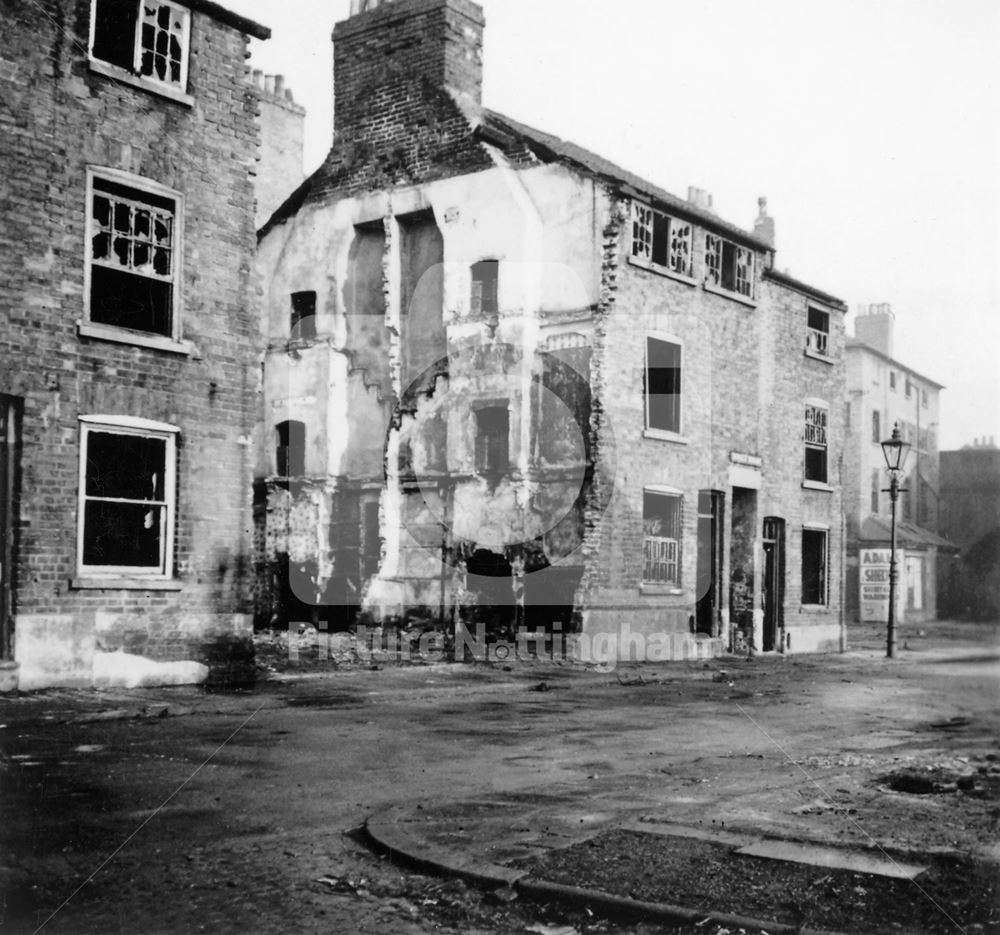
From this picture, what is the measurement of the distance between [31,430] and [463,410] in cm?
1080

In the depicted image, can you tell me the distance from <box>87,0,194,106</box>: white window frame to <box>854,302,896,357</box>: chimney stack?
2557cm

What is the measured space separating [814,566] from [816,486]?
2.05 meters

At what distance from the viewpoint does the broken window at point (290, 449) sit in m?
24.8

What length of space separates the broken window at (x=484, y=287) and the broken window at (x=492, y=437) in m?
2.02

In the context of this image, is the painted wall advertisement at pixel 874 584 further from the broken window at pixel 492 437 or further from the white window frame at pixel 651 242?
the broken window at pixel 492 437

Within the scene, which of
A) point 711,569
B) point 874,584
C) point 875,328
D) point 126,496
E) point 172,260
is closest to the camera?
point 126,496

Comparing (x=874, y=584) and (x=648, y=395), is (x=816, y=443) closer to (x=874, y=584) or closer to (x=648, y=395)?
(x=648, y=395)

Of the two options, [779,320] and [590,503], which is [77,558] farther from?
[779,320]

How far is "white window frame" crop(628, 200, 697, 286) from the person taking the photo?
21.5 metres

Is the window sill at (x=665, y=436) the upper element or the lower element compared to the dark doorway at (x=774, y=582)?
upper

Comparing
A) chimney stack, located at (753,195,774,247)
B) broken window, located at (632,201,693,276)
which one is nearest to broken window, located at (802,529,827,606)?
broken window, located at (632,201,693,276)

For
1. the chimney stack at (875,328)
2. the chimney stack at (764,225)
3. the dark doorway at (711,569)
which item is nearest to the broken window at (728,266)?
the dark doorway at (711,569)

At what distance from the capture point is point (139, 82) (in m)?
13.7

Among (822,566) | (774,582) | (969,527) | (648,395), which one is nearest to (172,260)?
(648,395)
